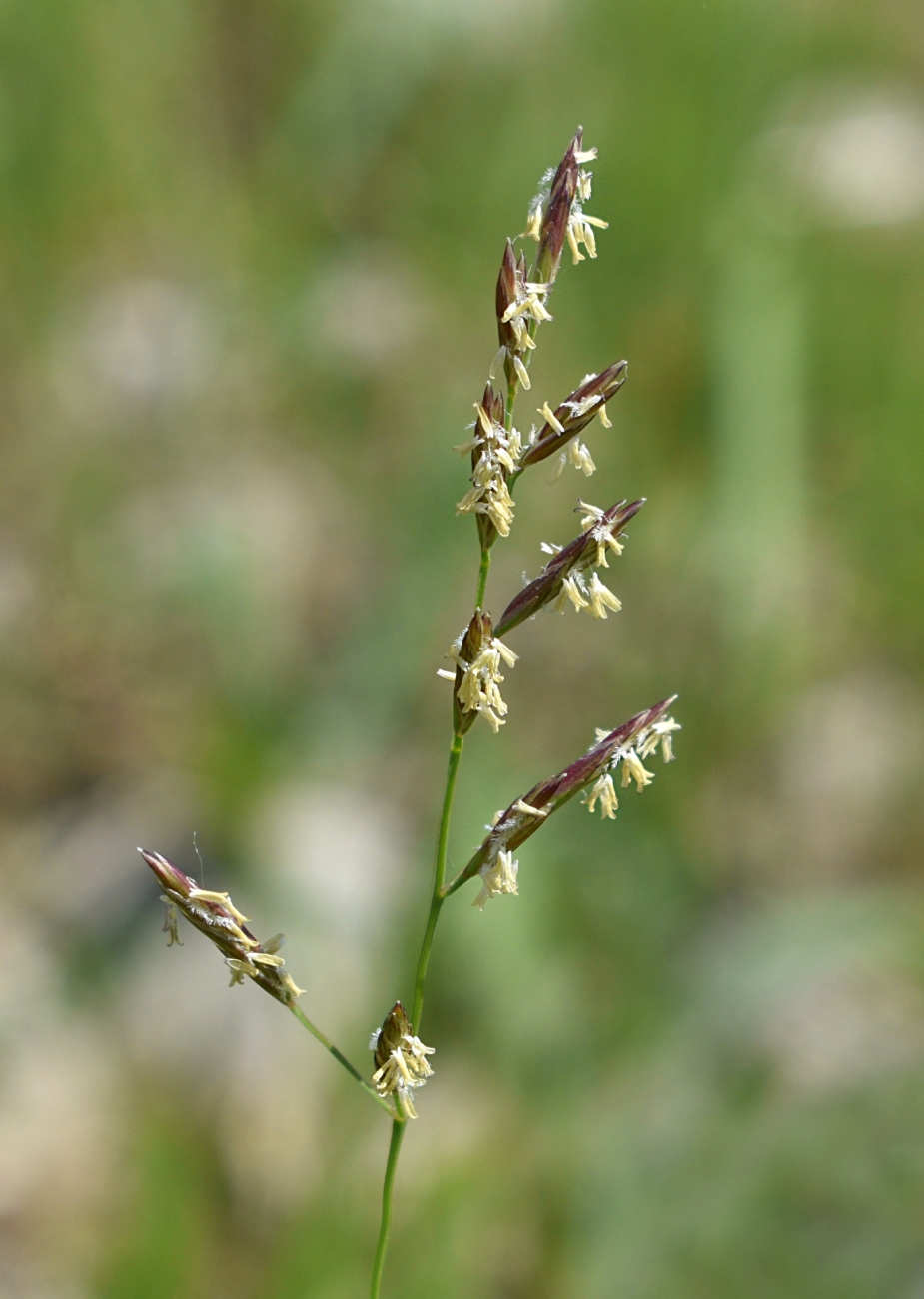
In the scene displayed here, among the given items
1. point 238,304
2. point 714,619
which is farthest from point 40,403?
point 714,619

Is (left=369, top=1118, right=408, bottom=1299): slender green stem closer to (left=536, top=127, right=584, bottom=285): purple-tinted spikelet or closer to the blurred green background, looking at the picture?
(left=536, top=127, right=584, bottom=285): purple-tinted spikelet

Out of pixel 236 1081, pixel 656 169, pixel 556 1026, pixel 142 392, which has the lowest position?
pixel 236 1081

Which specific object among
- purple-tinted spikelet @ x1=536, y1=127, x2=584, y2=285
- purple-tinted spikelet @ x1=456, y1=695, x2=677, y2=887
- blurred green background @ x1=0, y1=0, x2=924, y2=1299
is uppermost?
blurred green background @ x1=0, y1=0, x2=924, y2=1299

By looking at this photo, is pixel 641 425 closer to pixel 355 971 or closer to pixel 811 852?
pixel 811 852

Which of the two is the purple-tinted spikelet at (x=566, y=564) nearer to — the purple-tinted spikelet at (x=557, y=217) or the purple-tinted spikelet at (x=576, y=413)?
the purple-tinted spikelet at (x=576, y=413)

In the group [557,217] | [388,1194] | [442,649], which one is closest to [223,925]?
[388,1194]

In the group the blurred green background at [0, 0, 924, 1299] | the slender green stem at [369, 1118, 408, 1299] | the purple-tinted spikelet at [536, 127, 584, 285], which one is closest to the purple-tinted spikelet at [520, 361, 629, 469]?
the purple-tinted spikelet at [536, 127, 584, 285]

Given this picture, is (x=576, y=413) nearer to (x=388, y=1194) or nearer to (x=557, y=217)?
(x=557, y=217)
